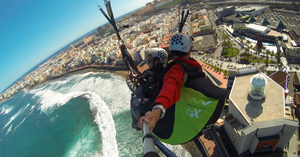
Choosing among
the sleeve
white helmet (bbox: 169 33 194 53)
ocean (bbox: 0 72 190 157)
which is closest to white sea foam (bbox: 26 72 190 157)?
ocean (bbox: 0 72 190 157)

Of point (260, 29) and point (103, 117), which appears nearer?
point (103, 117)

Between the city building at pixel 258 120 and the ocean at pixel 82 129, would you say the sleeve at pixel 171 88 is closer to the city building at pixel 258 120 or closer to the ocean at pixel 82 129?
the city building at pixel 258 120

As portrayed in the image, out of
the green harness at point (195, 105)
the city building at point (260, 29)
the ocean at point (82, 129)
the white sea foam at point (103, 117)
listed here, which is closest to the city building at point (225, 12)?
the city building at point (260, 29)

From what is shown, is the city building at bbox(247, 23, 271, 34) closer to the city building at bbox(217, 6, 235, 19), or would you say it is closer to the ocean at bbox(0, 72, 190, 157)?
the city building at bbox(217, 6, 235, 19)

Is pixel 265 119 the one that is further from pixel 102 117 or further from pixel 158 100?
pixel 102 117

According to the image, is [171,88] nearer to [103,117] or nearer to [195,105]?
[195,105]

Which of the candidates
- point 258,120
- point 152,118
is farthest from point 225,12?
point 152,118
